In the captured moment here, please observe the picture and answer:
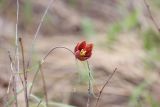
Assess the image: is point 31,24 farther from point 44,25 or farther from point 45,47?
point 45,47

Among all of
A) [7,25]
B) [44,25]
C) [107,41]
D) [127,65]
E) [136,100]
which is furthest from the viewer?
[44,25]

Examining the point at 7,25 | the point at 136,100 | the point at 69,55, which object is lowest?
the point at 136,100

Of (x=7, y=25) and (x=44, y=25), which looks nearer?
(x=7, y=25)

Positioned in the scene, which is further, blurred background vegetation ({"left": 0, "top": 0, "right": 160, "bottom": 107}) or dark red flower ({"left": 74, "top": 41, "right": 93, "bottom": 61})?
blurred background vegetation ({"left": 0, "top": 0, "right": 160, "bottom": 107})

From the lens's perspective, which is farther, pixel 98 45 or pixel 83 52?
pixel 98 45

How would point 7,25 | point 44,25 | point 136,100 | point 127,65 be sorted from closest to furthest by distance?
point 136,100 → point 127,65 → point 7,25 → point 44,25

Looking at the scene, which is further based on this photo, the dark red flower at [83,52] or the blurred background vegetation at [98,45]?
the blurred background vegetation at [98,45]

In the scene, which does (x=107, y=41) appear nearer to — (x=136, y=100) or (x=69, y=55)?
(x=69, y=55)

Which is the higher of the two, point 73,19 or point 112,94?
point 73,19

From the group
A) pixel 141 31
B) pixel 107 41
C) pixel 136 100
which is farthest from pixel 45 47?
pixel 136 100

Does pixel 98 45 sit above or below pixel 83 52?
above
